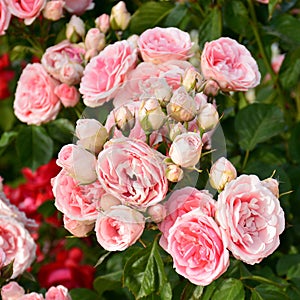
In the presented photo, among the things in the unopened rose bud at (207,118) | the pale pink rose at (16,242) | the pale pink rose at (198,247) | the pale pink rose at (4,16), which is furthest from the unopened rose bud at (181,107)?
the pale pink rose at (4,16)

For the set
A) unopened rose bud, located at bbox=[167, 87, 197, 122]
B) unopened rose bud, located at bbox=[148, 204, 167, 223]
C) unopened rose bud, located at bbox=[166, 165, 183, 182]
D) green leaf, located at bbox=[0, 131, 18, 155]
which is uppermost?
unopened rose bud, located at bbox=[167, 87, 197, 122]

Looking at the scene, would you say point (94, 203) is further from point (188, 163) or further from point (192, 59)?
point (192, 59)

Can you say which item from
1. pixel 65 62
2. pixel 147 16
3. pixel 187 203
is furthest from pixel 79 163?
pixel 147 16

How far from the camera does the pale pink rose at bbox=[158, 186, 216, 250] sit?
0.97 meters

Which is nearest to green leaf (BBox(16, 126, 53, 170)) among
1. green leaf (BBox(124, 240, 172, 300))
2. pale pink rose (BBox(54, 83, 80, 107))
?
pale pink rose (BBox(54, 83, 80, 107))

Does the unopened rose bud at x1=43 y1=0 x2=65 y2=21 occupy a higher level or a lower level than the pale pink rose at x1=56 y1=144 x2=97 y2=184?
lower

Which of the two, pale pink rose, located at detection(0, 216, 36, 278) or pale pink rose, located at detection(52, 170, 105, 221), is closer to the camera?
pale pink rose, located at detection(52, 170, 105, 221)

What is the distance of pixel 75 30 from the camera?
1.35 m

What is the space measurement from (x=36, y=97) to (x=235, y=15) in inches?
15.2

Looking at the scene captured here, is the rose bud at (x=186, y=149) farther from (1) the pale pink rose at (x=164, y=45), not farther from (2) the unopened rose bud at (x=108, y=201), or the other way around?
(1) the pale pink rose at (x=164, y=45)

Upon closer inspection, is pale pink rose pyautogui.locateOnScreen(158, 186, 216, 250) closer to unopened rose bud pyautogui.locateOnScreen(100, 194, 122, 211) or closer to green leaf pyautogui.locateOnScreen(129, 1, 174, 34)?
unopened rose bud pyautogui.locateOnScreen(100, 194, 122, 211)

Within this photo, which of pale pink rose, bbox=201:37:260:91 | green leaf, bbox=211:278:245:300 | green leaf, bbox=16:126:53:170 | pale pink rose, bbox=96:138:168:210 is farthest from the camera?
green leaf, bbox=16:126:53:170

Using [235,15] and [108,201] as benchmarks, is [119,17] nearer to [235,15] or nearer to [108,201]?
[235,15]

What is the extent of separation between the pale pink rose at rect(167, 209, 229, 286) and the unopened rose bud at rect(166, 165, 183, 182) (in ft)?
0.15
